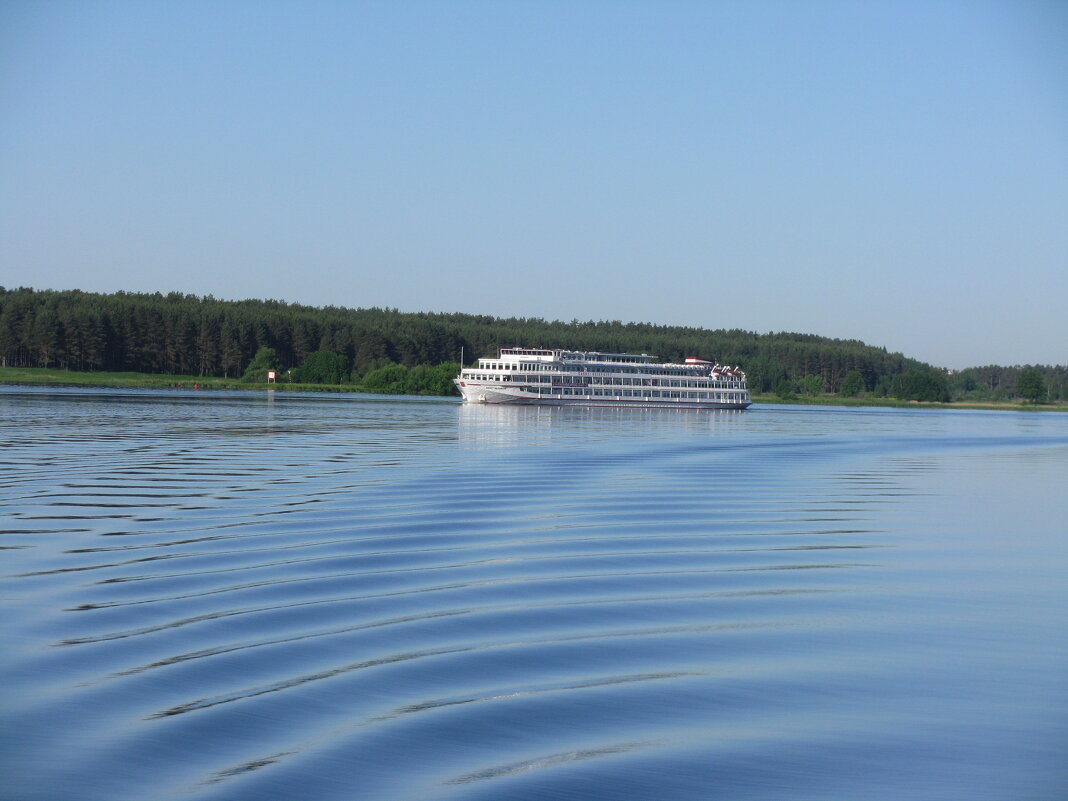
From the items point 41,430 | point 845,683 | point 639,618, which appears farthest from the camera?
point 41,430

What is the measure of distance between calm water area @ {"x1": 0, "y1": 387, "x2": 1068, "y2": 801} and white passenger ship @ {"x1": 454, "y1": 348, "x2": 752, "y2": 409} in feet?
282

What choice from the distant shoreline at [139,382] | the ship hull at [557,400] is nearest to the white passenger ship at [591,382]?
the ship hull at [557,400]

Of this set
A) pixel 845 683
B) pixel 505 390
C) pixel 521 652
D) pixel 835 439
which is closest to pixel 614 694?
pixel 521 652

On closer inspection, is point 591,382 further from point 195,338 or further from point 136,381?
point 195,338

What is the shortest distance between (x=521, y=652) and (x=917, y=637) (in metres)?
4.64

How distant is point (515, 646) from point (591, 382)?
106m

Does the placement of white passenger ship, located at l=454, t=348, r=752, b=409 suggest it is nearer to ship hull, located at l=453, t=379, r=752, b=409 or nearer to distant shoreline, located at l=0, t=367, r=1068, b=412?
ship hull, located at l=453, t=379, r=752, b=409

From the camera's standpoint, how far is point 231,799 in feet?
21.8

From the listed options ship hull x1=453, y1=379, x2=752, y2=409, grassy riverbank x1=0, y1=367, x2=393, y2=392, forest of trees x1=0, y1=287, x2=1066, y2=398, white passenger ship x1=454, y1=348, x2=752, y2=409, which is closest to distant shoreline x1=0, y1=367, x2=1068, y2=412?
grassy riverbank x1=0, y1=367, x2=393, y2=392

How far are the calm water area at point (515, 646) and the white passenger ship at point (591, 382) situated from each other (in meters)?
85.9

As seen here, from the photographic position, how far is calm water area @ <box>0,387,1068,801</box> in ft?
24.1

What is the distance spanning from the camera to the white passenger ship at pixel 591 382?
4338 inches

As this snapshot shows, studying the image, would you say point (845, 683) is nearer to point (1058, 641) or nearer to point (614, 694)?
point (614, 694)

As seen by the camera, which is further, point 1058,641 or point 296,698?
point 1058,641
